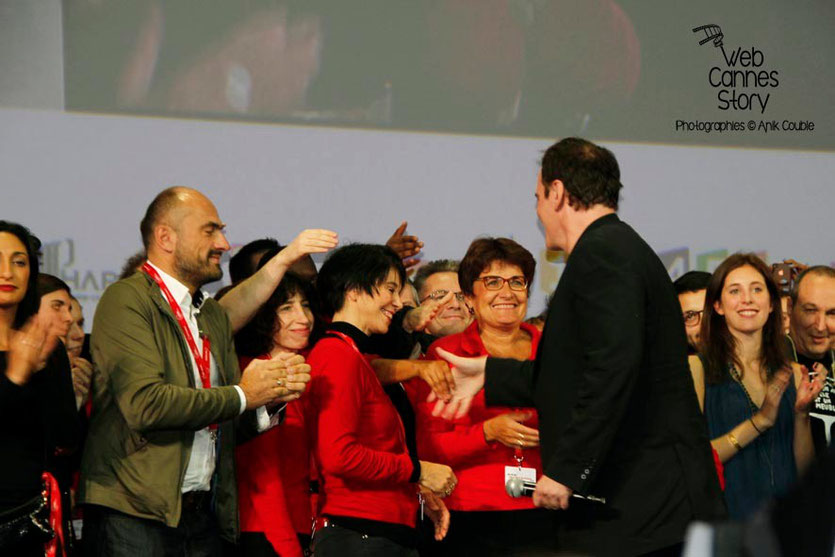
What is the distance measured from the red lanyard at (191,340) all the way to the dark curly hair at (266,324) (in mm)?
431

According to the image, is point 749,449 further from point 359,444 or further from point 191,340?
point 191,340

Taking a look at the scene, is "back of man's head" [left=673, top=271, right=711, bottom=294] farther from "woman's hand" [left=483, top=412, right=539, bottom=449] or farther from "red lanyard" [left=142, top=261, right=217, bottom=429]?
"red lanyard" [left=142, top=261, right=217, bottom=429]

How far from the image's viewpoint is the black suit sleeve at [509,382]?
2.76 m

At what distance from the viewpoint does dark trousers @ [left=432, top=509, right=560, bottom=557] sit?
10.7ft

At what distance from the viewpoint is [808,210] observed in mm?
5934

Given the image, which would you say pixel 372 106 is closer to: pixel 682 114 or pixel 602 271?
pixel 682 114

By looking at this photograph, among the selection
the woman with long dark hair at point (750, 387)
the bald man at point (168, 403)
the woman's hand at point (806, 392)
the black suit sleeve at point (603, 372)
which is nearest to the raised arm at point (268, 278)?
the bald man at point (168, 403)

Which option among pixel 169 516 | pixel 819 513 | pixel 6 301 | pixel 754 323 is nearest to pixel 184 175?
pixel 6 301

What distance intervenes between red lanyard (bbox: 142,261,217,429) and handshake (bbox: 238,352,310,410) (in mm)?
145

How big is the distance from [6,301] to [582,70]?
11.8 feet

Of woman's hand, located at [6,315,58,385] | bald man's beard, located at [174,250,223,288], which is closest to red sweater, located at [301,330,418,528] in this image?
bald man's beard, located at [174,250,223,288]

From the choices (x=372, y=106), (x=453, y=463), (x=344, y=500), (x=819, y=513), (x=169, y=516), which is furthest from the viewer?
(x=372, y=106)

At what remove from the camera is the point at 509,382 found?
278 centimetres

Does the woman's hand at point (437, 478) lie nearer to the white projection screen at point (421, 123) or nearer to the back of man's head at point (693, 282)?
the back of man's head at point (693, 282)
